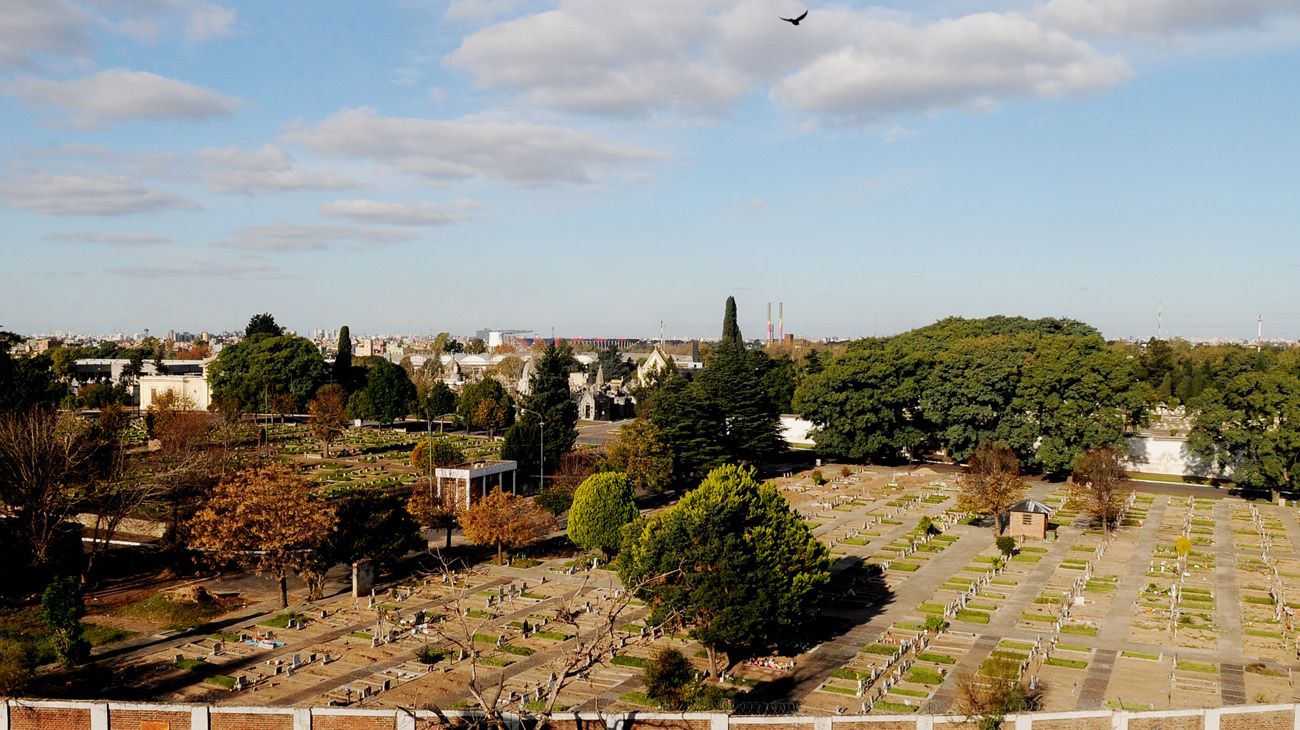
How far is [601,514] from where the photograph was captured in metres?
42.1

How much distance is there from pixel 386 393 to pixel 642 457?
140 ft

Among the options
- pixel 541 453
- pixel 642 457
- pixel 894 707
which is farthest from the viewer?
pixel 541 453

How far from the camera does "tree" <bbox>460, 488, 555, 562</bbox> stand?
4166cm

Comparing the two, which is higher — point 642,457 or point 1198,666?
point 642,457

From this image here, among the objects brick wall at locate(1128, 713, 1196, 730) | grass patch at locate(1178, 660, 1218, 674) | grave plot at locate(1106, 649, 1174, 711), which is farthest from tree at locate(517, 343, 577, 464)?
brick wall at locate(1128, 713, 1196, 730)

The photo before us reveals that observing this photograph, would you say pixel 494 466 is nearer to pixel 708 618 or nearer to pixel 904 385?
pixel 708 618

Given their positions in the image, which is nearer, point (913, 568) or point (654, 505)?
point (913, 568)

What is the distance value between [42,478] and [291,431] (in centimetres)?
5594

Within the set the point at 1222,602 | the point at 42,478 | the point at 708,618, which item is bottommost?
the point at 1222,602

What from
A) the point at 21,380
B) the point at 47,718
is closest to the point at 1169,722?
the point at 47,718

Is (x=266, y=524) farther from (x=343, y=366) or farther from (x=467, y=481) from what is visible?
(x=343, y=366)

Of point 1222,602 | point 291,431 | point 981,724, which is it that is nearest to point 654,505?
point 1222,602

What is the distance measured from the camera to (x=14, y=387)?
5941 cm

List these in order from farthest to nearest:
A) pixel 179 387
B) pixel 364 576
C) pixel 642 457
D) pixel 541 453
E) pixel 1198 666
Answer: pixel 179 387, pixel 541 453, pixel 642 457, pixel 364 576, pixel 1198 666
